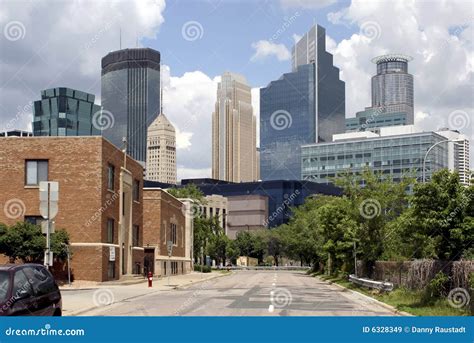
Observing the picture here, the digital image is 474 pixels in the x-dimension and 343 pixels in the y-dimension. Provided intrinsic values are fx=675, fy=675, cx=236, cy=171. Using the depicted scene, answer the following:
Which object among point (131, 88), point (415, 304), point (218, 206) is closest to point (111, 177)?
point (415, 304)

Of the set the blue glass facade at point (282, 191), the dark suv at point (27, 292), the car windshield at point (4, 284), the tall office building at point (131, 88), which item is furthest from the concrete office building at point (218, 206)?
the car windshield at point (4, 284)

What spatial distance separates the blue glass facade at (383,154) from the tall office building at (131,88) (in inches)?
1855

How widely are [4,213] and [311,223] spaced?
1942 inches

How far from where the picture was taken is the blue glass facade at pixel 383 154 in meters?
168

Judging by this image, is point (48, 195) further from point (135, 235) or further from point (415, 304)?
point (135, 235)

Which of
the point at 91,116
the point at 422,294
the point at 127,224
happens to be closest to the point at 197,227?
the point at 127,224

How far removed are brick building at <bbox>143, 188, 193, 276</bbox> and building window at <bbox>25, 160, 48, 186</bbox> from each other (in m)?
19.4

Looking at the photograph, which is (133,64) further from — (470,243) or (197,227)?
(470,243)

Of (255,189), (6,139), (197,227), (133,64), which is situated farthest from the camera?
(255,189)

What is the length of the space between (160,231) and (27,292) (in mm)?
58488

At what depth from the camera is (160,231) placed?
2820 inches

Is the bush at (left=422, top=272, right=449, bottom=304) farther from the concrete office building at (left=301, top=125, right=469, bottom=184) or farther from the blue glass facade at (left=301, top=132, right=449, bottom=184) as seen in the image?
the concrete office building at (left=301, top=125, right=469, bottom=184)

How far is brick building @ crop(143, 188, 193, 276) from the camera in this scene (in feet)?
227

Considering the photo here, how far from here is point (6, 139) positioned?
46344 millimetres
